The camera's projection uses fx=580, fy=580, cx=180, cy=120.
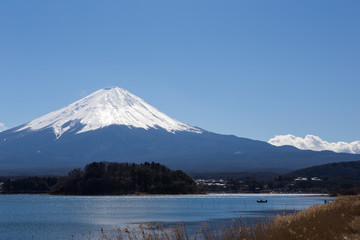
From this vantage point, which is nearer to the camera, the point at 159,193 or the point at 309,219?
the point at 309,219

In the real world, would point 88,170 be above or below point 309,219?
above

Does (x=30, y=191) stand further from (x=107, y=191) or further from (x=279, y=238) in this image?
(x=279, y=238)

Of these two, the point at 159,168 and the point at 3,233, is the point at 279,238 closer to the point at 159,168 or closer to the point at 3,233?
the point at 3,233

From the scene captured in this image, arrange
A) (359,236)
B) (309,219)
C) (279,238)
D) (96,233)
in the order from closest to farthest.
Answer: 1. (279,238)
2. (359,236)
3. (309,219)
4. (96,233)

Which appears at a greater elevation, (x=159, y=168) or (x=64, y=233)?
(x=159, y=168)

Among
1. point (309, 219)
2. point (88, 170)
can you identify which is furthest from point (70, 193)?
point (309, 219)

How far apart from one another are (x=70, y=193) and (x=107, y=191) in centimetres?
1150

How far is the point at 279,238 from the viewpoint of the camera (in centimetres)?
1667

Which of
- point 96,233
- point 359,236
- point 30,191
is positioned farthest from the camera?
point 30,191

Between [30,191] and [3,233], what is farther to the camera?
[30,191]

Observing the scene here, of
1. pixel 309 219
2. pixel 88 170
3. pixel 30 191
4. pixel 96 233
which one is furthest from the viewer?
pixel 30 191

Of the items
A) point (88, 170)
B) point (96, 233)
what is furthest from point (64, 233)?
point (88, 170)

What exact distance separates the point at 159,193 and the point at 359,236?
149 metres

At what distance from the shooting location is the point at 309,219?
73.5ft
